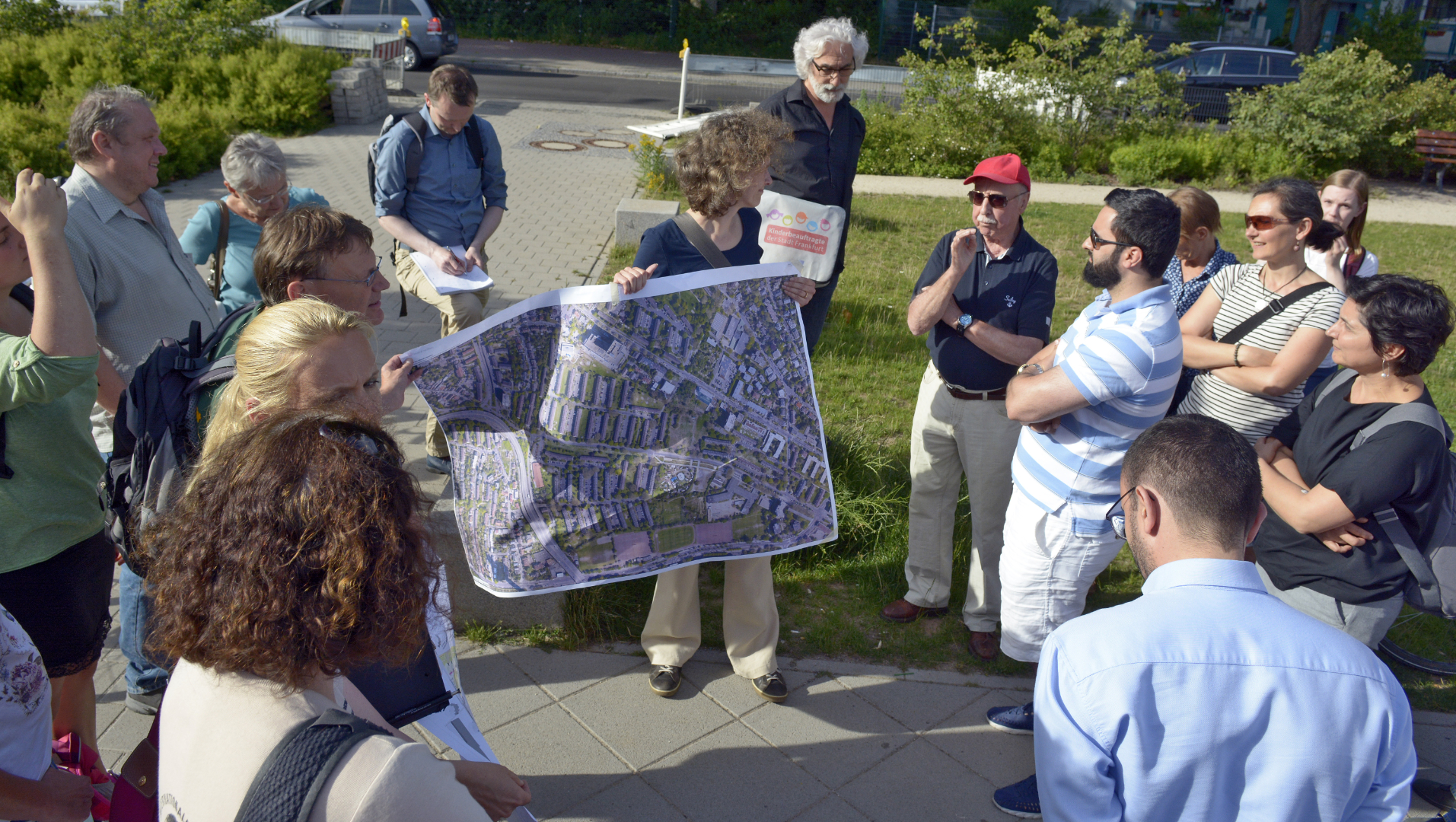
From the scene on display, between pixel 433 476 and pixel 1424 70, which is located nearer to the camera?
pixel 433 476

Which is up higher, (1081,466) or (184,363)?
(184,363)

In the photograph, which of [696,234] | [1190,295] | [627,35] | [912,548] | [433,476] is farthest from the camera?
[627,35]

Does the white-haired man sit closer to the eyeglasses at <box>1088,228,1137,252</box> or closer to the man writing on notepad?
the man writing on notepad

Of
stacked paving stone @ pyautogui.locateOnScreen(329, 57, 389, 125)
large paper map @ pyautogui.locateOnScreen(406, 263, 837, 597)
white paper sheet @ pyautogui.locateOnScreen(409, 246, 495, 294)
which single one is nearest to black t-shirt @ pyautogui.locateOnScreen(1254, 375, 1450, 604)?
large paper map @ pyautogui.locateOnScreen(406, 263, 837, 597)

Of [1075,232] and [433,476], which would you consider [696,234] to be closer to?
[433,476]

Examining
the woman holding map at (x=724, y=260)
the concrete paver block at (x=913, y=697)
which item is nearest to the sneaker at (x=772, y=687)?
the woman holding map at (x=724, y=260)

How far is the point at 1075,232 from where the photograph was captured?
32.5ft

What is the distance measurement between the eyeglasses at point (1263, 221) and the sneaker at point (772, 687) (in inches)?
103

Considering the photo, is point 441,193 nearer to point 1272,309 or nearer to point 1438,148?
point 1272,309

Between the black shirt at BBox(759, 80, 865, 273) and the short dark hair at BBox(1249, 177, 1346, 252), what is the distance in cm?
192

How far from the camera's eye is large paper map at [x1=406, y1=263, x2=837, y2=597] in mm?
2824

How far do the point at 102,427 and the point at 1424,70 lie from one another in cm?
3143

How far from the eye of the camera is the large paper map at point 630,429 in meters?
2.82

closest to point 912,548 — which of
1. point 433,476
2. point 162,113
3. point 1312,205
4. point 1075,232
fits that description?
point 1312,205
